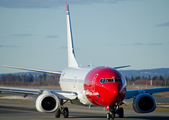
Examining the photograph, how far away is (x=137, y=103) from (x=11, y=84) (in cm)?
10066

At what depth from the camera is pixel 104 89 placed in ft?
84.2

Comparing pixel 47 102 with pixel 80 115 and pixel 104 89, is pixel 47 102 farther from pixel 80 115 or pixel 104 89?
pixel 80 115

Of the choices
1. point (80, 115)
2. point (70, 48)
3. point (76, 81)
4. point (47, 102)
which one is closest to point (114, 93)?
point (47, 102)

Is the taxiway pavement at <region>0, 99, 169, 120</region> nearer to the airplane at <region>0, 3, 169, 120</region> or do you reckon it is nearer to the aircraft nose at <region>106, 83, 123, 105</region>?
the airplane at <region>0, 3, 169, 120</region>

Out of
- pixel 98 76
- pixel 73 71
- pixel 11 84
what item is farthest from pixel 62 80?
pixel 11 84

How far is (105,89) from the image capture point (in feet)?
83.9

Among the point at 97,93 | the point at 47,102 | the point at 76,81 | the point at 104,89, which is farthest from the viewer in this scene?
the point at 76,81

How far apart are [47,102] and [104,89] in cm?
557

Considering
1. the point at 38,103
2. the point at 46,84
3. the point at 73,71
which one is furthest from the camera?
the point at 46,84

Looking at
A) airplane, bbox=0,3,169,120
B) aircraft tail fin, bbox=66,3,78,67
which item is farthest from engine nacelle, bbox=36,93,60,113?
aircraft tail fin, bbox=66,3,78,67

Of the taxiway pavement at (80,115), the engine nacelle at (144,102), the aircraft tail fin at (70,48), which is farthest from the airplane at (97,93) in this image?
the aircraft tail fin at (70,48)

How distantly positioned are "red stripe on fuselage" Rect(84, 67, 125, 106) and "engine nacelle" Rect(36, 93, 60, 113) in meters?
2.60

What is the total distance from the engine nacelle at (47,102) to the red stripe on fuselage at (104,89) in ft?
8.53

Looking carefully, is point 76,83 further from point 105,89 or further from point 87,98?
point 105,89
